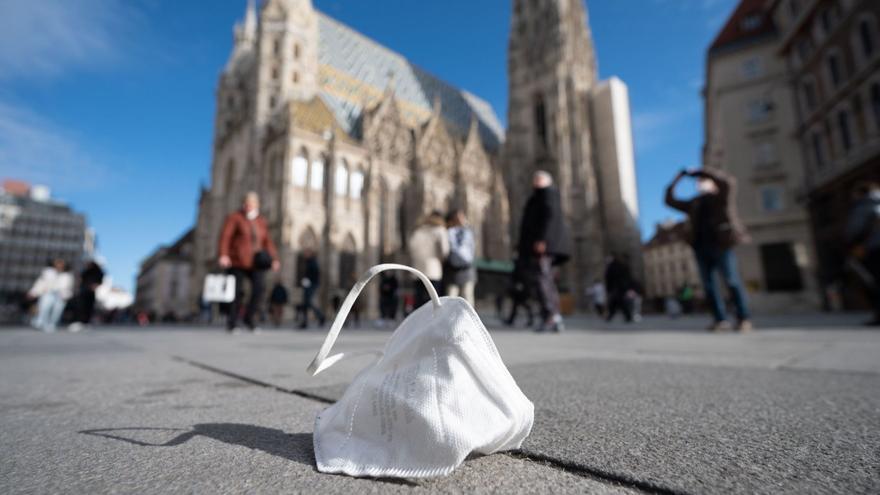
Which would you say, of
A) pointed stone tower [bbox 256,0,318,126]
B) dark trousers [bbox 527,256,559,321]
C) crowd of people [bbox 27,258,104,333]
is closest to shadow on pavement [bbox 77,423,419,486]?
dark trousers [bbox 527,256,559,321]

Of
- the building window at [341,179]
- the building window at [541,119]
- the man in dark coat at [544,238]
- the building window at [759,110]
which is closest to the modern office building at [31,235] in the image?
the building window at [341,179]

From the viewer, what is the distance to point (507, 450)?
869 mm

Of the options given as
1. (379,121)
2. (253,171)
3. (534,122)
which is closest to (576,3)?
(534,122)

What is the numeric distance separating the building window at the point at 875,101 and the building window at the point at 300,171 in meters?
20.8

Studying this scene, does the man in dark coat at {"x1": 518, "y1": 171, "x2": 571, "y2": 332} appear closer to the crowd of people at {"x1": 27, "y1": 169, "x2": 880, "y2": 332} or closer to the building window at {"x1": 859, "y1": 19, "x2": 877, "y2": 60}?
the crowd of people at {"x1": 27, "y1": 169, "x2": 880, "y2": 332}

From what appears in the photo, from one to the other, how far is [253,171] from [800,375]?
23.9m

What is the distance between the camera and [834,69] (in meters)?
15.5

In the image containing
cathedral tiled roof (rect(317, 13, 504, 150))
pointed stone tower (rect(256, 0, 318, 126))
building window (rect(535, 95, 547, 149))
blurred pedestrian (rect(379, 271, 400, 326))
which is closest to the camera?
blurred pedestrian (rect(379, 271, 400, 326))

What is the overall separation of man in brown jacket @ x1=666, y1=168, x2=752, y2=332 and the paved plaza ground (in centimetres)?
308

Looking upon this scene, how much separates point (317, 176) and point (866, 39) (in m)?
21.0

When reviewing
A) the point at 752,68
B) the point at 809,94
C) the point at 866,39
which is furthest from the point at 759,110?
the point at 866,39

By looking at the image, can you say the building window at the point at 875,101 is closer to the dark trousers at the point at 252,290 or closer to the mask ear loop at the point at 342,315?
the dark trousers at the point at 252,290

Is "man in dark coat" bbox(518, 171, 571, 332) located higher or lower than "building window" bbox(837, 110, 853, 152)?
lower

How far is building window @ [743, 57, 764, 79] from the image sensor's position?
63.6 ft
